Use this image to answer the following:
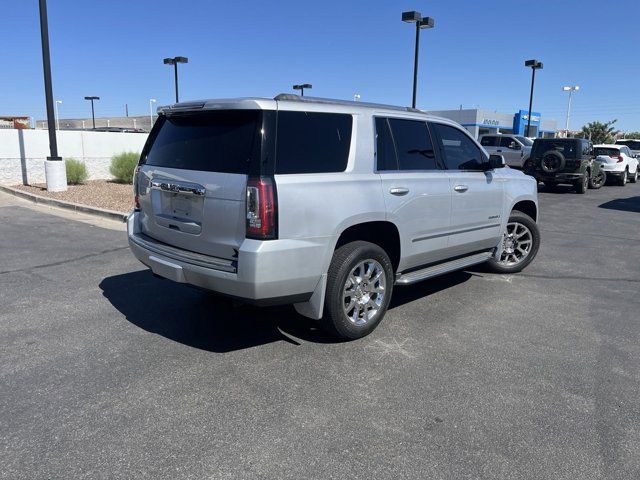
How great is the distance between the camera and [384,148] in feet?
14.7

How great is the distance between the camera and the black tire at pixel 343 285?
13.1ft

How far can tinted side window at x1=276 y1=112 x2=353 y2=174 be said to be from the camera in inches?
147

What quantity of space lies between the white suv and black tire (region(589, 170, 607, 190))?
2.27ft

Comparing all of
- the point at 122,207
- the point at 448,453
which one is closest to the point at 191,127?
the point at 448,453

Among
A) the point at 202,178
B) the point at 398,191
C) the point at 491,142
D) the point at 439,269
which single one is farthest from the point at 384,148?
the point at 491,142

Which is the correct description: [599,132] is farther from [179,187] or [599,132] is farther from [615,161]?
[179,187]

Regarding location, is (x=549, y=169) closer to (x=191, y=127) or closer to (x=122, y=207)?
(x=122, y=207)

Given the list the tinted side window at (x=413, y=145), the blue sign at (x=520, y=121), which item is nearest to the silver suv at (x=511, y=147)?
the tinted side window at (x=413, y=145)

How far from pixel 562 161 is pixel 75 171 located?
15.4 m

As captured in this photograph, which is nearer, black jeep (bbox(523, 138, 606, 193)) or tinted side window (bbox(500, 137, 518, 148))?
black jeep (bbox(523, 138, 606, 193))

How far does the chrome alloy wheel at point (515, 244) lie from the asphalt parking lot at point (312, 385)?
62 centimetres

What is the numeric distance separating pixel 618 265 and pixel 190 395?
6582 mm

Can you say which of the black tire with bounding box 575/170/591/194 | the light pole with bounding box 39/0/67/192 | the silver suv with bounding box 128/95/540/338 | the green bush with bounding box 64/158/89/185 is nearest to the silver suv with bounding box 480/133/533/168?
the black tire with bounding box 575/170/591/194

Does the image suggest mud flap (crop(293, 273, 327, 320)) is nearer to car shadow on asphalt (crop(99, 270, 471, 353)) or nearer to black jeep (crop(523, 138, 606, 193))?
car shadow on asphalt (crop(99, 270, 471, 353))
